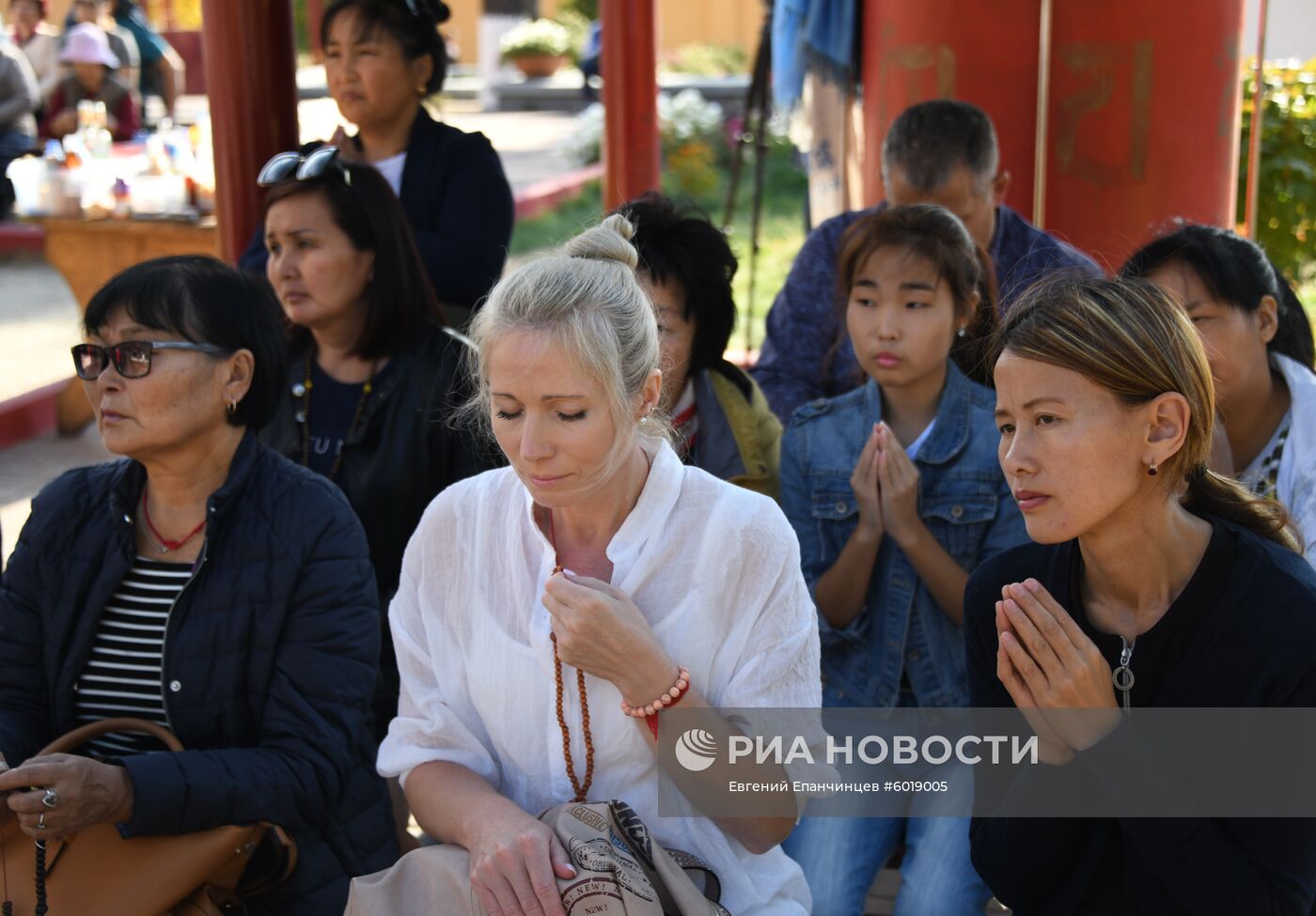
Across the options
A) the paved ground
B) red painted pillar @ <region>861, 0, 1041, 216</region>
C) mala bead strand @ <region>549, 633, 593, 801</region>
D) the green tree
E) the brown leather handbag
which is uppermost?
red painted pillar @ <region>861, 0, 1041, 216</region>

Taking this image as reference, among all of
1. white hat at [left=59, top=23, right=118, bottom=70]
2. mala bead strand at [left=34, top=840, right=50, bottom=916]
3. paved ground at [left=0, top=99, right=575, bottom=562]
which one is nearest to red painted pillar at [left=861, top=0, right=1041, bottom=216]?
paved ground at [left=0, top=99, right=575, bottom=562]

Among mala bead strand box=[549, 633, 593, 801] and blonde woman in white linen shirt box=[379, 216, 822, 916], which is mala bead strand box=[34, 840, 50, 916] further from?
mala bead strand box=[549, 633, 593, 801]

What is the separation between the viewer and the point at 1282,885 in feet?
6.16

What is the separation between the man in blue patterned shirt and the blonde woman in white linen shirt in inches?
57.9

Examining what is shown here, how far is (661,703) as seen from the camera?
207 cm

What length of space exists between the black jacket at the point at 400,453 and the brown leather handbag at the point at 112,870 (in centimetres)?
99

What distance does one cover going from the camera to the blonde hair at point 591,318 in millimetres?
2146

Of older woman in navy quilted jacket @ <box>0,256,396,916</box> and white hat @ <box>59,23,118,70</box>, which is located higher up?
white hat @ <box>59,23,118,70</box>

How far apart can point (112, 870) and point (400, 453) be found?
1.28 m

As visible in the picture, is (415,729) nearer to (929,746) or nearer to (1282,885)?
(929,746)

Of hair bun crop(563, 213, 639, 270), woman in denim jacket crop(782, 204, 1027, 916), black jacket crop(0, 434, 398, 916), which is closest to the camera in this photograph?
hair bun crop(563, 213, 639, 270)

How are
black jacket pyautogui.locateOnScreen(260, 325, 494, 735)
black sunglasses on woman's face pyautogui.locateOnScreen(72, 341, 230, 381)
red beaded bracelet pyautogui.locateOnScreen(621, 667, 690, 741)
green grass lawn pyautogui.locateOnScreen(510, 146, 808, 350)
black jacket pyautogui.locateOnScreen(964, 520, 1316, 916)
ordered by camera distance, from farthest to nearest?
green grass lawn pyautogui.locateOnScreen(510, 146, 808, 350), black jacket pyautogui.locateOnScreen(260, 325, 494, 735), black sunglasses on woman's face pyautogui.locateOnScreen(72, 341, 230, 381), red beaded bracelet pyautogui.locateOnScreen(621, 667, 690, 741), black jacket pyautogui.locateOnScreen(964, 520, 1316, 916)

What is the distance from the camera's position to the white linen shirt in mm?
2164

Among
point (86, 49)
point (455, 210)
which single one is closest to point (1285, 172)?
point (455, 210)
